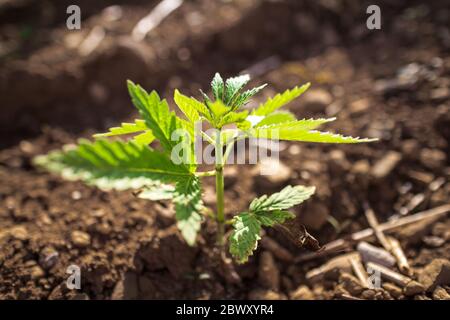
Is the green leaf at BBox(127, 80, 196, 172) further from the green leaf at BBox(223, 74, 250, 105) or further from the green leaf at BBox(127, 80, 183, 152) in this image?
the green leaf at BBox(223, 74, 250, 105)

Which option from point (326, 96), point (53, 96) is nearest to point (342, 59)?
point (326, 96)

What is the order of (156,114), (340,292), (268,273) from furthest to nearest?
(268,273) → (340,292) → (156,114)

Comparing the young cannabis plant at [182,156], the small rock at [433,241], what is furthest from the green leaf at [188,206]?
the small rock at [433,241]

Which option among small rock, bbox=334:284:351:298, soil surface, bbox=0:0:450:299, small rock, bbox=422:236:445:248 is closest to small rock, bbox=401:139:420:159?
soil surface, bbox=0:0:450:299

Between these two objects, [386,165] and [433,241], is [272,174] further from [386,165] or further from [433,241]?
[433,241]

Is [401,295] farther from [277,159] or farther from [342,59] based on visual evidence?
[342,59]

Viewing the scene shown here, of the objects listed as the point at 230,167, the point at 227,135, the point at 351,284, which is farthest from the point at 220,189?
the point at 351,284
